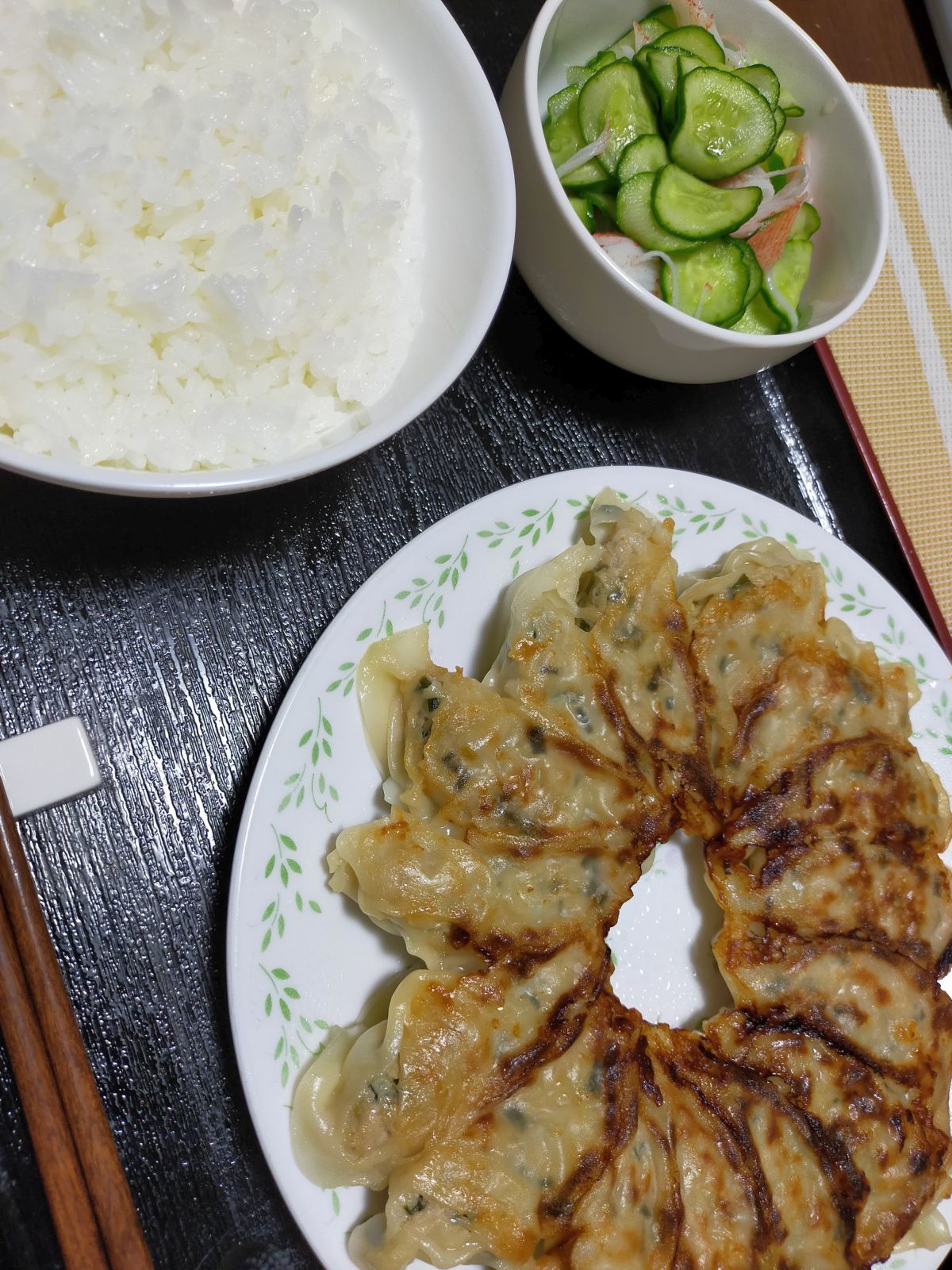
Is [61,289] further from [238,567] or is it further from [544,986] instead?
[544,986]

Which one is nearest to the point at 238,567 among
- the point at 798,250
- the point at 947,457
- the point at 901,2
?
the point at 798,250

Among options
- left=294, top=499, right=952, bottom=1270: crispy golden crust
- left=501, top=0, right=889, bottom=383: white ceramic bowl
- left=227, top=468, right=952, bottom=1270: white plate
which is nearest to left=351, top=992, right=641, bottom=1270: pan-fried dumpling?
left=294, top=499, right=952, bottom=1270: crispy golden crust

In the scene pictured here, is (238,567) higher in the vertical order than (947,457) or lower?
higher

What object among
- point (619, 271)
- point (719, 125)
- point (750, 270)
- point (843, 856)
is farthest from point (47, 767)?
point (719, 125)

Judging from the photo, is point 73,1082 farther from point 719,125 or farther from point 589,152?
point 719,125

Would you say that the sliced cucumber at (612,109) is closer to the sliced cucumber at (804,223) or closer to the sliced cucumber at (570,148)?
the sliced cucumber at (570,148)
